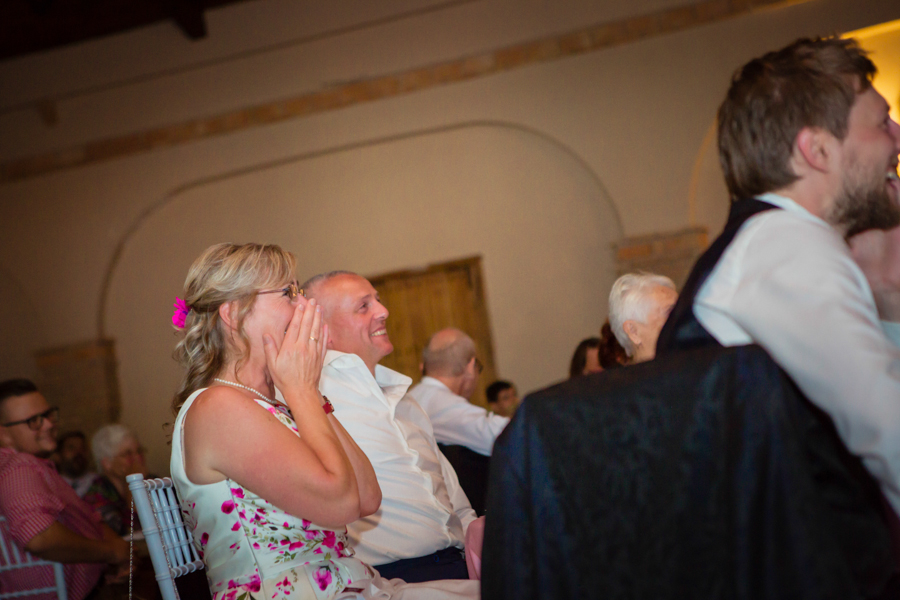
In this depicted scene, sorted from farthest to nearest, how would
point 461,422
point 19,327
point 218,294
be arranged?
point 19,327, point 461,422, point 218,294

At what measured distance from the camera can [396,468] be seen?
2.39m

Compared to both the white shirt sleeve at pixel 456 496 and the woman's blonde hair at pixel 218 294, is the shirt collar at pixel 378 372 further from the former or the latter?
the woman's blonde hair at pixel 218 294

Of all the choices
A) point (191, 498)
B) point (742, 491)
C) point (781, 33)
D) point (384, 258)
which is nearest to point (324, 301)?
point (191, 498)

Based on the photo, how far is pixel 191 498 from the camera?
1611mm

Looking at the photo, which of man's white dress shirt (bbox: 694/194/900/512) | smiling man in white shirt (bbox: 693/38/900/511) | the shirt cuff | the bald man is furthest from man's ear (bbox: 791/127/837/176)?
the bald man

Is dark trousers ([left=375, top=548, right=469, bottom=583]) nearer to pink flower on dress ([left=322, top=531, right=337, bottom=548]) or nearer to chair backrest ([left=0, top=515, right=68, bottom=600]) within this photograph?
pink flower on dress ([left=322, top=531, right=337, bottom=548])

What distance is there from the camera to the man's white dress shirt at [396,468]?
2262 millimetres

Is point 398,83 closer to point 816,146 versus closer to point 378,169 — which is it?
point 378,169

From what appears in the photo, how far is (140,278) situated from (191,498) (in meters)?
6.45

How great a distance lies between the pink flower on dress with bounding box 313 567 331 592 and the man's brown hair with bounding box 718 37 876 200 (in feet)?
3.84

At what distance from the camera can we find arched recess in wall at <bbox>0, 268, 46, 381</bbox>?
291 inches

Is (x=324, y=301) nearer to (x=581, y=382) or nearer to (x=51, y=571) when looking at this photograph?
(x=51, y=571)

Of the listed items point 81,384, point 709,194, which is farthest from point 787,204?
point 81,384

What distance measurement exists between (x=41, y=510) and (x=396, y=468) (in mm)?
1419
